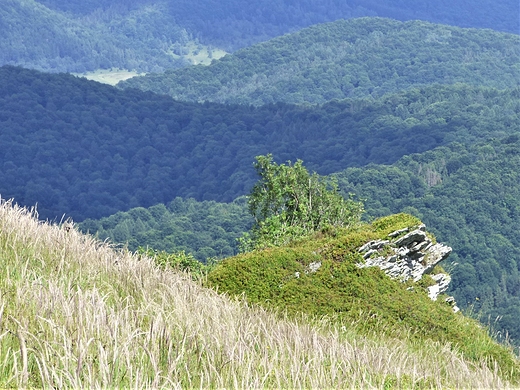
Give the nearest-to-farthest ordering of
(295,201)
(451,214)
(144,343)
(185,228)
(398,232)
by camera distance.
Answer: (144,343) < (398,232) < (295,201) < (185,228) < (451,214)

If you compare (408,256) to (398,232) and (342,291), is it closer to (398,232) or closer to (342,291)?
(398,232)

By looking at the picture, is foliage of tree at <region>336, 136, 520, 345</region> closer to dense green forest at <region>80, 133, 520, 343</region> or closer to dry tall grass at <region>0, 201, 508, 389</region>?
dense green forest at <region>80, 133, 520, 343</region>

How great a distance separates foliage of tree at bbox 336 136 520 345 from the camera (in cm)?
12006

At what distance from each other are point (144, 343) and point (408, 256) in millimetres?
10224

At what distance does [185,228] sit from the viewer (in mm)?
142875

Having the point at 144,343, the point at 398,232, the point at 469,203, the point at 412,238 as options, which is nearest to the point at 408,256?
the point at 412,238

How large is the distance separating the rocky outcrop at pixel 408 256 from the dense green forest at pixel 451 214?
83.7 m

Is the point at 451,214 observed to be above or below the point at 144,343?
above

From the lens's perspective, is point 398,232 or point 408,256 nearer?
point 398,232

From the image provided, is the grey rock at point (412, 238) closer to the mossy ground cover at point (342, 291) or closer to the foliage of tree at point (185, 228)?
the mossy ground cover at point (342, 291)

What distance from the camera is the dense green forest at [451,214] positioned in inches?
4801

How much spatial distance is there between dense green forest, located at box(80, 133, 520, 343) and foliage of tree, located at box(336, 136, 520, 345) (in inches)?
5.3

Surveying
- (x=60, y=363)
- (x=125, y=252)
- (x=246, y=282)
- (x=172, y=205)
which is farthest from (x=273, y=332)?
(x=172, y=205)

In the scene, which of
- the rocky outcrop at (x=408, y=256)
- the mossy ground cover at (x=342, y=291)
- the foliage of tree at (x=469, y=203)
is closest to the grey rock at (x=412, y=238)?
the rocky outcrop at (x=408, y=256)
